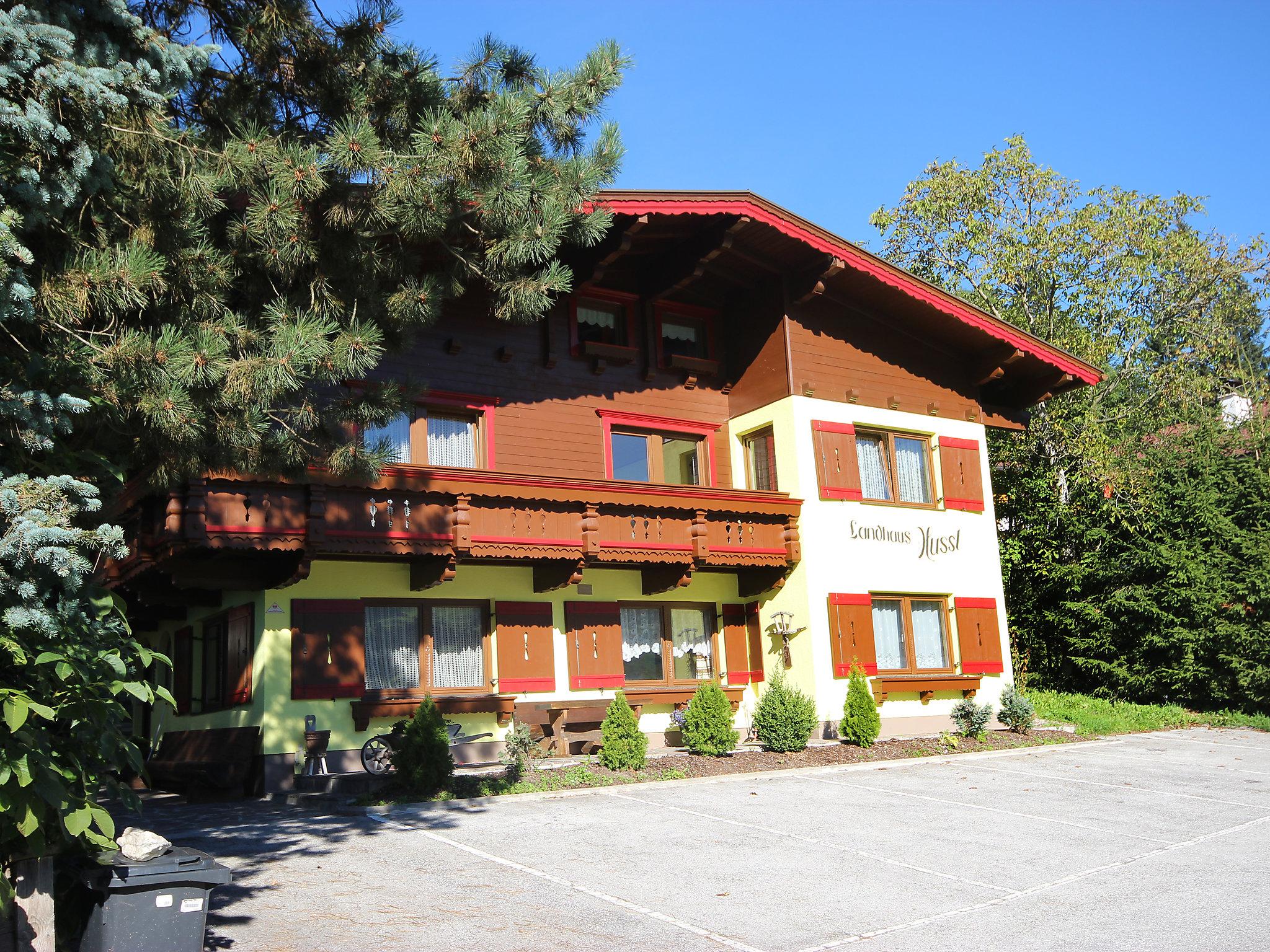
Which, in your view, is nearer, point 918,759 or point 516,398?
point 918,759

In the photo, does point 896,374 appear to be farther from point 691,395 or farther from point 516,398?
point 516,398

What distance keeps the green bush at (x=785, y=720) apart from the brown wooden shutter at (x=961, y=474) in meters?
6.16

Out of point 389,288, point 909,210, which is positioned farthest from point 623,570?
point 909,210

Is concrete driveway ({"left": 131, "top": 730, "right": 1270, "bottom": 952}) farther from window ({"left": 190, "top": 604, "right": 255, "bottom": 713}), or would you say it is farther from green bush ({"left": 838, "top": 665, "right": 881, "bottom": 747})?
window ({"left": 190, "top": 604, "right": 255, "bottom": 713})

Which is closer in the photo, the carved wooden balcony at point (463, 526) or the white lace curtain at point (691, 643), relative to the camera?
the carved wooden balcony at point (463, 526)

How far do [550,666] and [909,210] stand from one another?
1802 centimetres

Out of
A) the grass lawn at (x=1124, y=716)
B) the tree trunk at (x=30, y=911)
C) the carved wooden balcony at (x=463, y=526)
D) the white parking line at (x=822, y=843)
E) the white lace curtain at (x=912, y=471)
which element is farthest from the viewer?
the grass lawn at (x=1124, y=716)

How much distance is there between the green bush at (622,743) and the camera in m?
14.3

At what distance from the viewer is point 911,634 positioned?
20.0 meters

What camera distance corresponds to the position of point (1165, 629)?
23156mm

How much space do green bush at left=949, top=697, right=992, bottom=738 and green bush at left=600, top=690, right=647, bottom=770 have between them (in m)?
7.07

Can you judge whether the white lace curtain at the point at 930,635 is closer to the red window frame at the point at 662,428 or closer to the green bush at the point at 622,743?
the red window frame at the point at 662,428

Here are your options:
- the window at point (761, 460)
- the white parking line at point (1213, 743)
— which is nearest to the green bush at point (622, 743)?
the window at point (761, 460)

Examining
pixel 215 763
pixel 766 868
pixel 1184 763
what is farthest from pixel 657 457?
pixel 766 868
